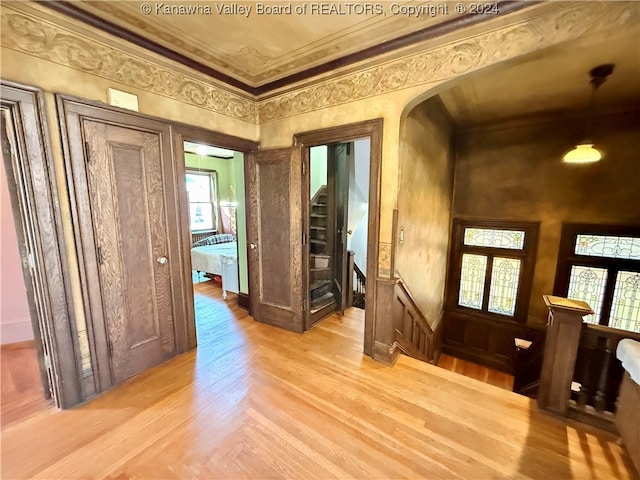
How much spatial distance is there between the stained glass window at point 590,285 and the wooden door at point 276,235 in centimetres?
437

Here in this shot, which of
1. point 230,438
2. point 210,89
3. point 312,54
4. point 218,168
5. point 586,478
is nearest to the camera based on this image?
point 586,478

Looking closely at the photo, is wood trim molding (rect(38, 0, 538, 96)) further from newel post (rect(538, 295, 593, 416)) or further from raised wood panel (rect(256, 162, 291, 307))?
newel post (rect(538, 295, 593, 416))

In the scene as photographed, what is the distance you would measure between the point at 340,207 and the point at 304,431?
104 inches

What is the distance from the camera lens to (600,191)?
3.87m

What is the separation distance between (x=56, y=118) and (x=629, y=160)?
6.42m

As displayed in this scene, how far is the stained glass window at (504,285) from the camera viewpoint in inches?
181

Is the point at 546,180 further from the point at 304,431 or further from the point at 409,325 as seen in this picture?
the point at 304,431

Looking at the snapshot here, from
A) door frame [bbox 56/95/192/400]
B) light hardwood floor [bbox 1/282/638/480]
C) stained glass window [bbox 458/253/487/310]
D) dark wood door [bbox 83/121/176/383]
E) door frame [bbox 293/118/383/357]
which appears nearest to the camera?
light hardwood floor [bbox 1/282/638/480]

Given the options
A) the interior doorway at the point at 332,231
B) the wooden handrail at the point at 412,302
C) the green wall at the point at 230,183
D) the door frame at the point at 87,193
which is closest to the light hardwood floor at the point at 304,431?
the door frame at the point at 87,193

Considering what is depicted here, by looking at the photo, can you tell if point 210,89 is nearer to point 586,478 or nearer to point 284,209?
point 284,209

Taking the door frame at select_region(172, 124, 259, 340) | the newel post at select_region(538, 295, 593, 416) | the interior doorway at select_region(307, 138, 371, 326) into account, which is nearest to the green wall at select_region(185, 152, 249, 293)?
the door frame at select_region(172, 124, 259, 340)

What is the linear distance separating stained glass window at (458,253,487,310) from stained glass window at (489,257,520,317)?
17 cm

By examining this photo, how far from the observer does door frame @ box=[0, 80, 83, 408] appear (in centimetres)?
164

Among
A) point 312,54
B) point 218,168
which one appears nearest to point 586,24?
point 312,54
